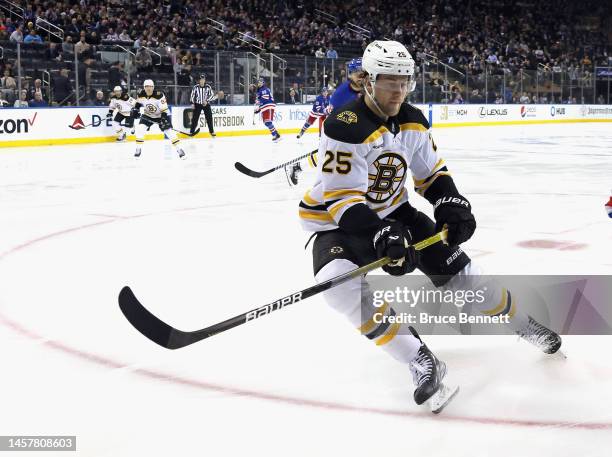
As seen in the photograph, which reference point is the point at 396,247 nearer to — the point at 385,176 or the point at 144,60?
the point at 385,176

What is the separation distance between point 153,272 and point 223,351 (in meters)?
1.43

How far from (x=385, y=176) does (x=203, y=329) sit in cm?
76

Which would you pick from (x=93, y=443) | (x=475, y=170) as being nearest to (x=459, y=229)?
(x=93, y=443)

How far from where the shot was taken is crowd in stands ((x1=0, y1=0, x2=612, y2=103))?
16.8 meters

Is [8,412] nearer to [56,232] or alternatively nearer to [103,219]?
[56,232]

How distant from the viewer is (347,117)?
2.56 meters

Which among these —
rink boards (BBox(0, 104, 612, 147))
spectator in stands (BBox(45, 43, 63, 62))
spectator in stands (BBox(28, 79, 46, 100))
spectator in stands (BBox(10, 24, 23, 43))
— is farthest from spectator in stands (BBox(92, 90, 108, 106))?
spectator in stands (BBox(10, 24, 23, 43))

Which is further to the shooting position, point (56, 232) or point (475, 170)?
point (475, 170)

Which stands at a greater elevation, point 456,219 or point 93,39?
point 93,39

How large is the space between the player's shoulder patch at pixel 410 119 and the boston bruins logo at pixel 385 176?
106 mm

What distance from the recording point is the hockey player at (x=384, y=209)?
248cm

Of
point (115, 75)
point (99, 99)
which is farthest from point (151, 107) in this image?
point (115, 75)

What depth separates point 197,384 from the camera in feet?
8.95

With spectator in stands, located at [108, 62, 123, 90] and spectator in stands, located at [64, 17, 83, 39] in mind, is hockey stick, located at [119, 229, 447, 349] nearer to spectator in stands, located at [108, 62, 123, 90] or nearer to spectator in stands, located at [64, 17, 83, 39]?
spectator in stands, located at [108, 62, 123, 90]
